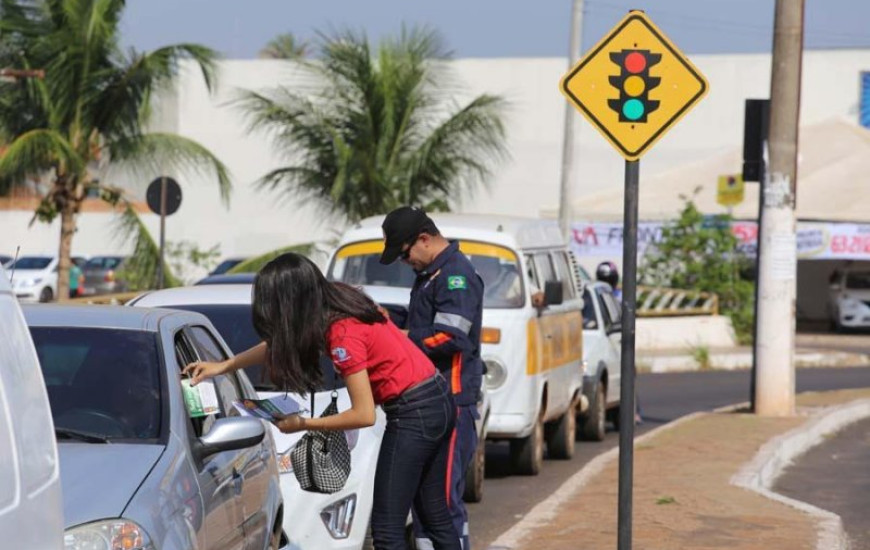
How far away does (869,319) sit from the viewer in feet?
126

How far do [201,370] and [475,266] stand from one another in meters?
7.30

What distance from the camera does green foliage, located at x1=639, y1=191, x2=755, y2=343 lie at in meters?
33.3

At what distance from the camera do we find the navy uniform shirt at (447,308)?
786 centimetres

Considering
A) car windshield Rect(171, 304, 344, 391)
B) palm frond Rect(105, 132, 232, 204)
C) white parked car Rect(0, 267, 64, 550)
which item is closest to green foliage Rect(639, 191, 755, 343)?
palm frond Rect(105, 132, 232, 204)

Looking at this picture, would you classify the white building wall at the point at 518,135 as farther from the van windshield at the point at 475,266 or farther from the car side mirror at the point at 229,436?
the car side mirror at the point at 229,436

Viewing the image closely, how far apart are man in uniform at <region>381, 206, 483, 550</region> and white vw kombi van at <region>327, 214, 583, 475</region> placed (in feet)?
13.2

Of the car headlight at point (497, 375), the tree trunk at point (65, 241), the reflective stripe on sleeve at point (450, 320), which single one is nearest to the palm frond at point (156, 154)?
the tree trunk at point (65, 241)

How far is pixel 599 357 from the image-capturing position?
694 inches

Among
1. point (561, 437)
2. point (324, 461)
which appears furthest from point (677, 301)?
point (324, 461)

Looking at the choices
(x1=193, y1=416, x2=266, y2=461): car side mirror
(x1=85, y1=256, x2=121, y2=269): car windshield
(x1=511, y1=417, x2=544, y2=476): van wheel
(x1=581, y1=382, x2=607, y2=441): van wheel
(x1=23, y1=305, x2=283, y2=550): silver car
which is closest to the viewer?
(x1=23, y1=305, x2=283, y2=550): silver car

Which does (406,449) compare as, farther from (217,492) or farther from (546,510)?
(546,510)

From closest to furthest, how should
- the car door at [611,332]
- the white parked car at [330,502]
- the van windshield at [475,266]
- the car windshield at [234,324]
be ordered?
the white parked car at [330,502], the car windshield at [234,324], the van windshield at [475,266], the car door at [611,332]

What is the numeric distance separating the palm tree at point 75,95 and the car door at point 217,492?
66.4ft

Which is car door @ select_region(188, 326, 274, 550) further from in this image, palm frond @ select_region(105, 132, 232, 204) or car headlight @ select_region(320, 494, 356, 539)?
palm frond @ select_region(105, 132, 232, 204)
